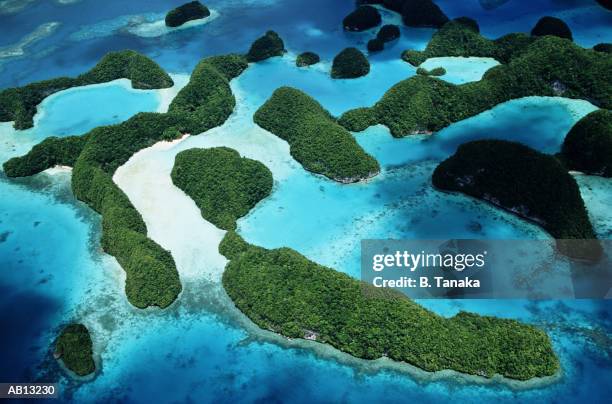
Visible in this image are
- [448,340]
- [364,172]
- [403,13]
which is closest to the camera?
[448,340]

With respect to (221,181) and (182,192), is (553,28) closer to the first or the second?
(221,181)

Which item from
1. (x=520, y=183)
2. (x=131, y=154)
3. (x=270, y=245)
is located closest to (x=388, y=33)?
(x=520, y=183)

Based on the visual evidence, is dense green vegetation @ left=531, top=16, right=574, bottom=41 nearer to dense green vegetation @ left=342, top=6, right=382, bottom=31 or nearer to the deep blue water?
the deep blue water

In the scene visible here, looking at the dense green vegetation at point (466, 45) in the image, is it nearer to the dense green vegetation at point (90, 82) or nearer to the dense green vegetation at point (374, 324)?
the dense green vegetation at point (90, 82)

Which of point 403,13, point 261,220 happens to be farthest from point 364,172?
point 403,13

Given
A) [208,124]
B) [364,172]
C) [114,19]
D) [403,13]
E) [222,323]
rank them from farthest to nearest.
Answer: [114,19] → [403,13] → [208,124] → [364,172] → [222,323]

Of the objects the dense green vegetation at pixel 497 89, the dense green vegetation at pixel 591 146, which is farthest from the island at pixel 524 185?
the dense green vegetation at pixel 497 89

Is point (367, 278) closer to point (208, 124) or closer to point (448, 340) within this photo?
point (448, 340)
